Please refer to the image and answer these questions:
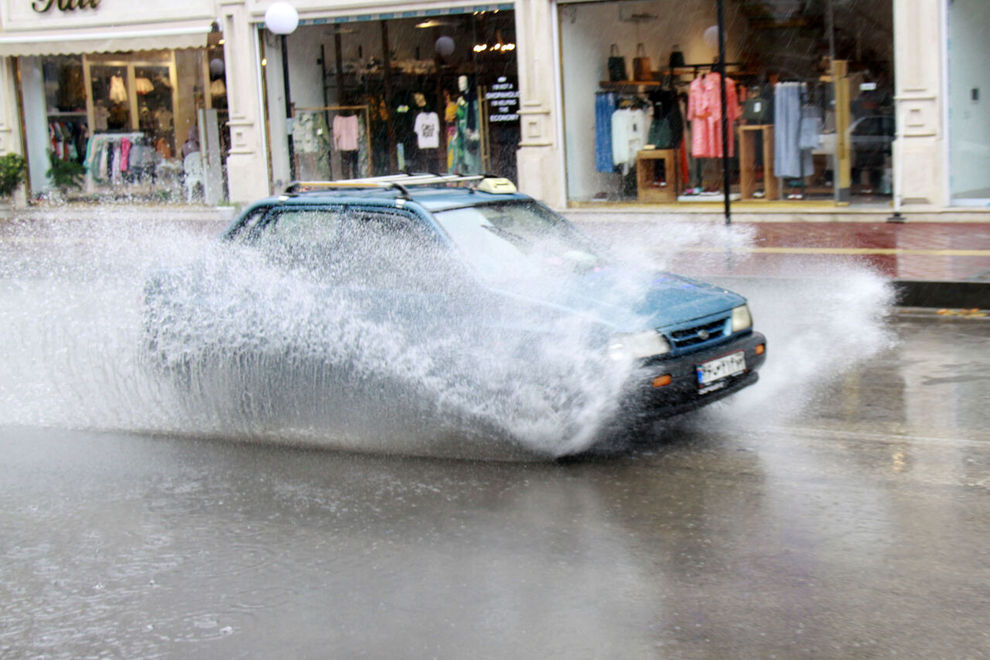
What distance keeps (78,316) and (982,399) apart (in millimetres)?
6009

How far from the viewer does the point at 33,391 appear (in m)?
8.35

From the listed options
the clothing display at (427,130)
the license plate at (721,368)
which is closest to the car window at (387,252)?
the license plate at (721,368)

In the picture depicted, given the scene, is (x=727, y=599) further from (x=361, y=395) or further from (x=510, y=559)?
(x=361, y=395)

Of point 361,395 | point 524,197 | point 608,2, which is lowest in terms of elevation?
point 361,395

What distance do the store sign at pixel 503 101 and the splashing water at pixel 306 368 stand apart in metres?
11.3

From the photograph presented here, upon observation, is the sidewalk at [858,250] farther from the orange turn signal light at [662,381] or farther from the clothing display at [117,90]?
the clothing display at [117,90]

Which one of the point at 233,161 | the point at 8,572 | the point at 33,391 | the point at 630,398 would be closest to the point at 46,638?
the point at 8,572

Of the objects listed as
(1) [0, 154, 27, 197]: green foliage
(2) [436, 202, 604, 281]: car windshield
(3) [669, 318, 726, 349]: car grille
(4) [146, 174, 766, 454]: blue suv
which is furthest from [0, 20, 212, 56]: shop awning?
(3) [669, 318, 726, 349]: car grille

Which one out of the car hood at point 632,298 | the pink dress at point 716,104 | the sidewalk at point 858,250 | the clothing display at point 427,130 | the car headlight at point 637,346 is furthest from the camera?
the clothing display at point 427,130

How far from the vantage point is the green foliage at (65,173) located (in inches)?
982

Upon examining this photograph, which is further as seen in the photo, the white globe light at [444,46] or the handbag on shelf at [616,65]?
the white globe light at [444,46]

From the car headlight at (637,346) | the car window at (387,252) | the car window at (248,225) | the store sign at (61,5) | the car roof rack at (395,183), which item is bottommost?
the car headlight at (637,346)

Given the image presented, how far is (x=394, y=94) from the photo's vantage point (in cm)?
2156

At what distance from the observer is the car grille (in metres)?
6.54
